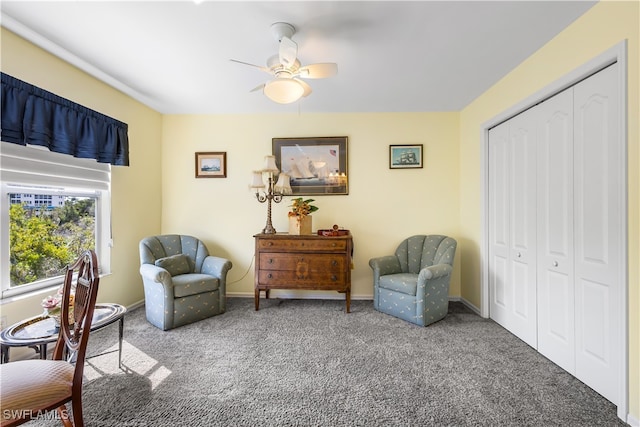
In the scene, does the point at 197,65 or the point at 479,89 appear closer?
the point at 197,65

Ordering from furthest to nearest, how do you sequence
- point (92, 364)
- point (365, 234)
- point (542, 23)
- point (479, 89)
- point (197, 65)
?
point (365, 234), point (479, 89), point (197, 65), point (92, 364), point (542, 23)

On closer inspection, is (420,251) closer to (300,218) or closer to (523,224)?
(523,224)

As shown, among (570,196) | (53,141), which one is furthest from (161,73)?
(570,196)

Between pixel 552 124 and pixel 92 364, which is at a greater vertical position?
pixel 552 124

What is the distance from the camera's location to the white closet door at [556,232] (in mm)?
2139

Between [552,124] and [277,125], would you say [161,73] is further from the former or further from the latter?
[552,124]

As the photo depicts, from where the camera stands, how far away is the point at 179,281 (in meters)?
2.99

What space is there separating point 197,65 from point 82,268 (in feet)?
6.66

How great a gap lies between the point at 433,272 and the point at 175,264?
297 cm

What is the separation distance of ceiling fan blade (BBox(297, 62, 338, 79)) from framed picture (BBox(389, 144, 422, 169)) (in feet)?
6.44

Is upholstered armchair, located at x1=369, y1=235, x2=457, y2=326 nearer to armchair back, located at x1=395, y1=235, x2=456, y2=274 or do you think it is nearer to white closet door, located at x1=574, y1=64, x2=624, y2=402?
armchair back, located at x1=395, y1=235, x2=456, y2=274

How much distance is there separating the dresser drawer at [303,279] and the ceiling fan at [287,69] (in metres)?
1.99

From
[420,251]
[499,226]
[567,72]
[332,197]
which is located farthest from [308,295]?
[567,72]

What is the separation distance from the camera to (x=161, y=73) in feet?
9.21
